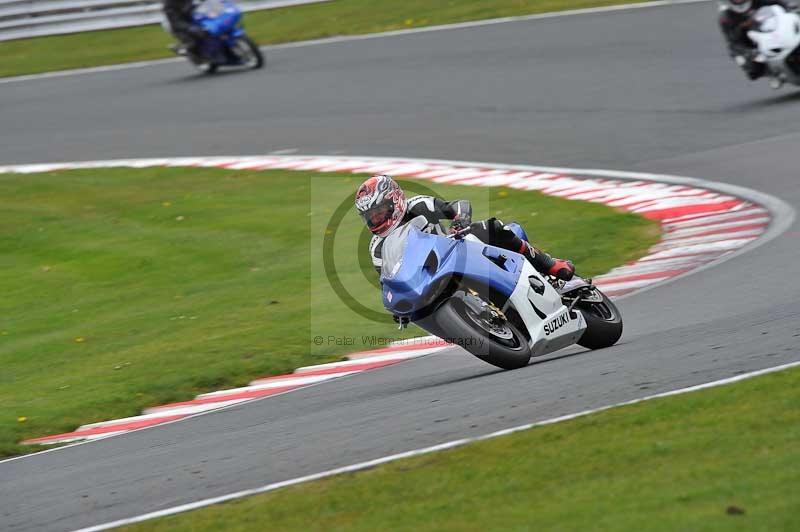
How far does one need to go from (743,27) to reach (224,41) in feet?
37.8

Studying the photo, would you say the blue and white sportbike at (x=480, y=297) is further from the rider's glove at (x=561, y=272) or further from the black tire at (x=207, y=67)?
the black tire at (x=207, y=67)

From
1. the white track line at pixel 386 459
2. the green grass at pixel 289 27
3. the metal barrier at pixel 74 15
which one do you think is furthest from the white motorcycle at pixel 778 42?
the metal barrier at pixel 74 15

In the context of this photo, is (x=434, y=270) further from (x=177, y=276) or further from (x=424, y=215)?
(x=177, y=276)

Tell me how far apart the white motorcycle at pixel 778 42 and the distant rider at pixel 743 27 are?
5.3 inches

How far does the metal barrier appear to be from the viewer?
30.8m

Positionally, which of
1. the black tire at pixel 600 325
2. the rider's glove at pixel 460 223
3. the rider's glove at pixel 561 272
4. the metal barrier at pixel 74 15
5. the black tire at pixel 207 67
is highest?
the rider's glove at pixel 460 223

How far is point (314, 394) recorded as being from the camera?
344 inches

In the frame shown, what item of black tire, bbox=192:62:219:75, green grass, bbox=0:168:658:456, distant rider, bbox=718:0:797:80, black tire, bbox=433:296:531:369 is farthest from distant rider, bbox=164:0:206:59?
black tire, bbox=433:296:531:369

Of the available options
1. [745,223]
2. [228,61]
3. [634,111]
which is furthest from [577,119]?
[228,61]

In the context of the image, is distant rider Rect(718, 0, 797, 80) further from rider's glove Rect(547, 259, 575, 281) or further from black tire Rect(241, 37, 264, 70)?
black tire Rect(241, 37, 264, 70)

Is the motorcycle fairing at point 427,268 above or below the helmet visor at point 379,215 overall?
below

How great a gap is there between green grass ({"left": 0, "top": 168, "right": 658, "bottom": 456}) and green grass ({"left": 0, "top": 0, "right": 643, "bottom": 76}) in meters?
9.65

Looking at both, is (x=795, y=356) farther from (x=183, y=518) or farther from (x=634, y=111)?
(x=634, y=111)

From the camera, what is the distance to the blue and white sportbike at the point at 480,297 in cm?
786
